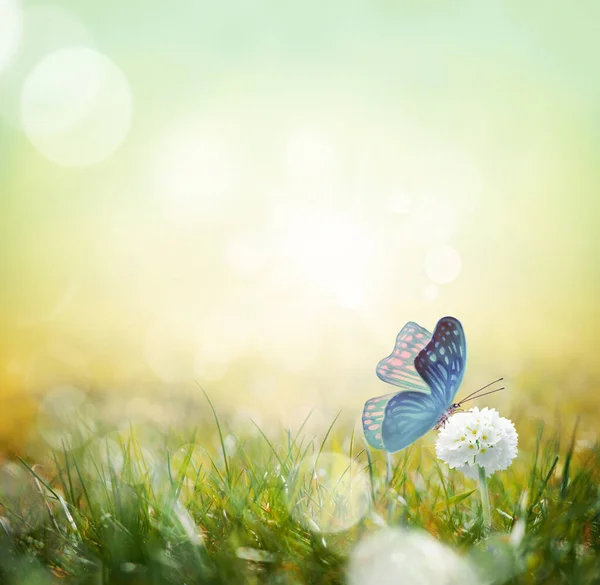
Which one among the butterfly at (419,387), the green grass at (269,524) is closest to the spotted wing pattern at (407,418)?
the butterfly at (419,387)

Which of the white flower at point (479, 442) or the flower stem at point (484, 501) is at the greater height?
the white flower at point (479, 442)

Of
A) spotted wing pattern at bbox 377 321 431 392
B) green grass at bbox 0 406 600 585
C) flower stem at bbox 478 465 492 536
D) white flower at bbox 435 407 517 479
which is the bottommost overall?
green grass at bbox 0 406 600 585

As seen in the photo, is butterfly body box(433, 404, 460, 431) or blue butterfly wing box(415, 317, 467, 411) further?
butterfly body box(433, 404, 460, 431)

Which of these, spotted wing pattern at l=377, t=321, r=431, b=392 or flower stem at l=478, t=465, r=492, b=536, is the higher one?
spotted wing pattern at l=377, t=321, r=431, b=392

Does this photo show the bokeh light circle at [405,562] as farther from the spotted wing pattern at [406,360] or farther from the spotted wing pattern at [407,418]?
the spotted wing pattern at [406,360]

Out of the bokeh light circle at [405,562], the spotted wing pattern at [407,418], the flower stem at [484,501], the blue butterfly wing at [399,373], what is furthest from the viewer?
the blue butterfly wing at [399,373]

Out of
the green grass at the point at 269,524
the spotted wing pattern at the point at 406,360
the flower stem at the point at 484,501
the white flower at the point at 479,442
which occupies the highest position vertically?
the spotted wing pattern at the point at 406,360

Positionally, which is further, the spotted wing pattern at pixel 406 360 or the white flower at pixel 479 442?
the spotted wing pattern at pixel 406 360

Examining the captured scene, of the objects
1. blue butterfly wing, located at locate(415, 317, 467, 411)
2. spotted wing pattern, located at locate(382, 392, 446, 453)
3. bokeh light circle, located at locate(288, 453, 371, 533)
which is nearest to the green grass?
bokeh light circle, located at locate(288, 453, 371, 533)

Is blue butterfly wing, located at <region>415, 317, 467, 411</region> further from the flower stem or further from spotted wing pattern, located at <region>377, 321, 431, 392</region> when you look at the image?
the flower stem
